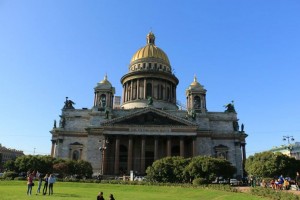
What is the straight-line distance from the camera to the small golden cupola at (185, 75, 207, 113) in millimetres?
70188

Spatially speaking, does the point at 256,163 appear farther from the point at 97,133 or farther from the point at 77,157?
the point at 77,157

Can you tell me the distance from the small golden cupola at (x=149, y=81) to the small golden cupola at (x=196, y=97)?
23.6 ft

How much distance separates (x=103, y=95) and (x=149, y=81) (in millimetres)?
12890

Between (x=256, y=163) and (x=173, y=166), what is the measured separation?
49.8 feet

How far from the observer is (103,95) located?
7156 cm

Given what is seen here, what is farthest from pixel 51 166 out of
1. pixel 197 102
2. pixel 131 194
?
pixel 197 102

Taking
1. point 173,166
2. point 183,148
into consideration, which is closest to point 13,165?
point 173,166

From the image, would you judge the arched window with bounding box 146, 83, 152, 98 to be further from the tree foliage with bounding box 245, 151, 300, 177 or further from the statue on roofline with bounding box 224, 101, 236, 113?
the tree foliage with bounding box 245, 151, 300, 177

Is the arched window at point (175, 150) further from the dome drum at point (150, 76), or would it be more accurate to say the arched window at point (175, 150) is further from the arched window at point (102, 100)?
the dome drum at point (150, 76)

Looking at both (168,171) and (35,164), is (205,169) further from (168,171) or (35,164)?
(35,164)

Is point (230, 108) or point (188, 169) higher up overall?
point (230, 108)

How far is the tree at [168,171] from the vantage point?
149 ft

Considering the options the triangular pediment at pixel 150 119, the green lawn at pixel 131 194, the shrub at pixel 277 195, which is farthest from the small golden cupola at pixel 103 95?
the shrub at pixel 277 195

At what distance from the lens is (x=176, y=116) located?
6334 centimetres
